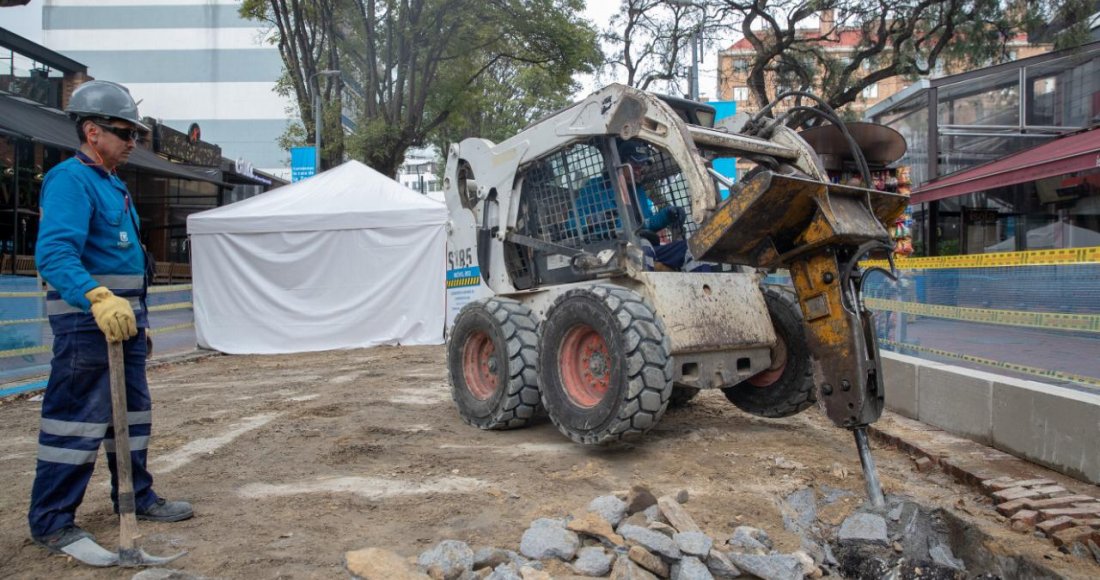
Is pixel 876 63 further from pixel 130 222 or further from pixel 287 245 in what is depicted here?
pixel 130 222

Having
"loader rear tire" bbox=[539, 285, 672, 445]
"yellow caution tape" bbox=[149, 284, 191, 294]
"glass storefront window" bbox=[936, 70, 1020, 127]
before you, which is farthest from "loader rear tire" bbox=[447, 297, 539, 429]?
"glass storefront window" bbox=[936, 70, 1020, 127]

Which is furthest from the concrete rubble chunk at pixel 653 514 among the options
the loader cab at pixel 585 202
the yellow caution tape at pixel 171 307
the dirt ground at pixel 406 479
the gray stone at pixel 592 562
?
the yellow caution tape at pixel 171 307

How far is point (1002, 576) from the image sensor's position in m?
3.14

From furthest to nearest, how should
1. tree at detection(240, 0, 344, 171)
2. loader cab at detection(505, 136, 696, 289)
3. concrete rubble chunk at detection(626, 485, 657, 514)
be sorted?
1. tree at detection(240, 0, 344, 171)
2. loader cab at detection(505, 136, 696, 289)
3. concrete rubble chunk at detection(626, 485, 657, 514)

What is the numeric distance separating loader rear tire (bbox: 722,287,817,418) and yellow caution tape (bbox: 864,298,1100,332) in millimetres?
1233

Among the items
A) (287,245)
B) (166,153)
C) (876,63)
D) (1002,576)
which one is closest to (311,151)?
(166,153)

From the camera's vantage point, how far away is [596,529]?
3137 millimetres

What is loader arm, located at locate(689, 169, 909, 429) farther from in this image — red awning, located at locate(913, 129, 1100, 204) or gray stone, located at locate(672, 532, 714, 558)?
red awning, located at locate(913, 129, 1100, 204)

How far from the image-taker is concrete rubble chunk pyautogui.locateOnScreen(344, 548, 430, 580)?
2717 millimetres

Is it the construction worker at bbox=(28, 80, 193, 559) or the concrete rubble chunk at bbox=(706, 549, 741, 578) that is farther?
the construction worker at bbox=(28, 80, 193, 559)

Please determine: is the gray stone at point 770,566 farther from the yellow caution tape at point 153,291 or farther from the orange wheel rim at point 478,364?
the yellow caution tape at point 153,291

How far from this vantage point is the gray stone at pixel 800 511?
11.4ft

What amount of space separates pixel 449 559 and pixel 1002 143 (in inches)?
586

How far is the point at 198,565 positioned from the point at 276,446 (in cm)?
205
